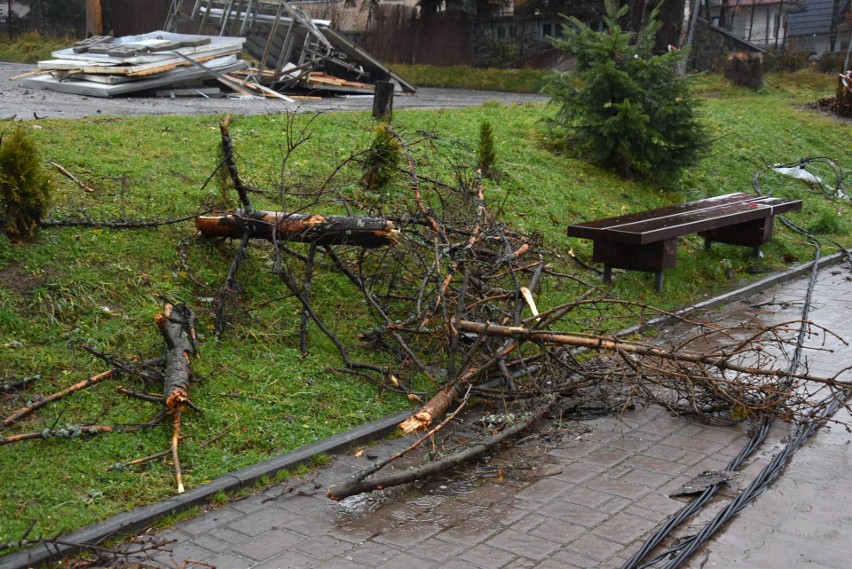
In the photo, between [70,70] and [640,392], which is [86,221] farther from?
[70,70]

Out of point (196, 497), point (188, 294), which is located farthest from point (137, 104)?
point (196, 497)

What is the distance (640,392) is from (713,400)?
540mm

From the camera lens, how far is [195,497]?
5340mm

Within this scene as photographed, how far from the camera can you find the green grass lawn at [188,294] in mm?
5547

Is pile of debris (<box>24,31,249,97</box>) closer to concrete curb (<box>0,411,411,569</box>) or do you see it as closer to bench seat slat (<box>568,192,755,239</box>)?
bench seat slat (<box>568,192,755,239</box>)

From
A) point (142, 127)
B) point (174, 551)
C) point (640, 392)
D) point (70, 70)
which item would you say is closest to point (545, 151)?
point (142, 127)

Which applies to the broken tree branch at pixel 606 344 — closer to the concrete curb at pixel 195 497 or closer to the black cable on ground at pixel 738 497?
the black cable on ground at pixel 738 497

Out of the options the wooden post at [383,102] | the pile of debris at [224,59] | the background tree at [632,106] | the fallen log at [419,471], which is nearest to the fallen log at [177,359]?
the fallen log at [419,471]

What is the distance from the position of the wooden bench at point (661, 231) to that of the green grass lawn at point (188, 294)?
369 millimetres

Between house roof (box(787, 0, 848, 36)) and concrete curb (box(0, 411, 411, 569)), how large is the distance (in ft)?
161

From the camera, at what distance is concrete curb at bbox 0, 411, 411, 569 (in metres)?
4.65

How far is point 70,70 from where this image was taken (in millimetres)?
17484

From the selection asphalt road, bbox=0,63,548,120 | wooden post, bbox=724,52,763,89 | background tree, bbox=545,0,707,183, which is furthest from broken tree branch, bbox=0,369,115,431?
wooden post, bbox=724,52,763,89

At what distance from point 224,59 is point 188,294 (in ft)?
41.8
